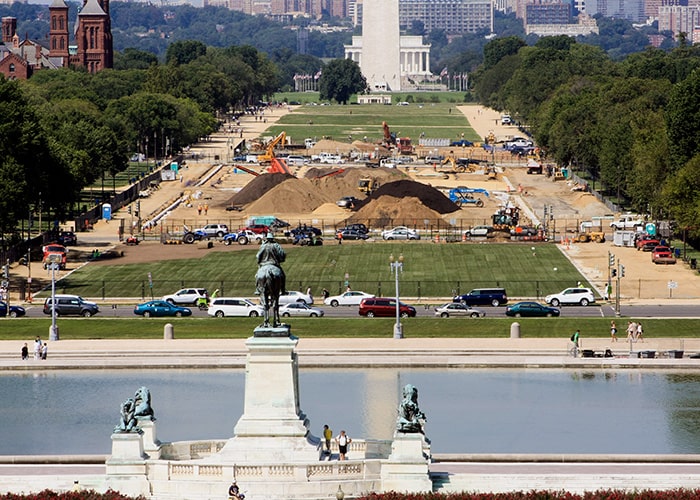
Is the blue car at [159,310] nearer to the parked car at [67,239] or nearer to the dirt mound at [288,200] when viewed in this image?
the parked car at [67,239]

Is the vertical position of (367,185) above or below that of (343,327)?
above

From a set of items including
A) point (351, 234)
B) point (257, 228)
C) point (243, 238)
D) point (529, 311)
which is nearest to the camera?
point (529, 311)

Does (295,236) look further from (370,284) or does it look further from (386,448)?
(386,448)

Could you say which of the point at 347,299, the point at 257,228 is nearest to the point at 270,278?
the point at 347,299

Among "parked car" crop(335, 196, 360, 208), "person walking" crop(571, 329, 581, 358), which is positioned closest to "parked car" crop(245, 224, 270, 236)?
"parked car" crop(335, 196, 360, 208)

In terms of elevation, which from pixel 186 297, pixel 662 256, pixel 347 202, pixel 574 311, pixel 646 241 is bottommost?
pixel 574 311

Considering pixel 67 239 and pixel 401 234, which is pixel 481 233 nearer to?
pixel 401 234

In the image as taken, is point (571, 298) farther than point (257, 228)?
No

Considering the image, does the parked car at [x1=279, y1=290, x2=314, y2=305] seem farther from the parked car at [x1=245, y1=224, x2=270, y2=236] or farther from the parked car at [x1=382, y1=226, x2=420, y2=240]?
the parked car at [x1=382, y1=226, x2=420, y2=240]
